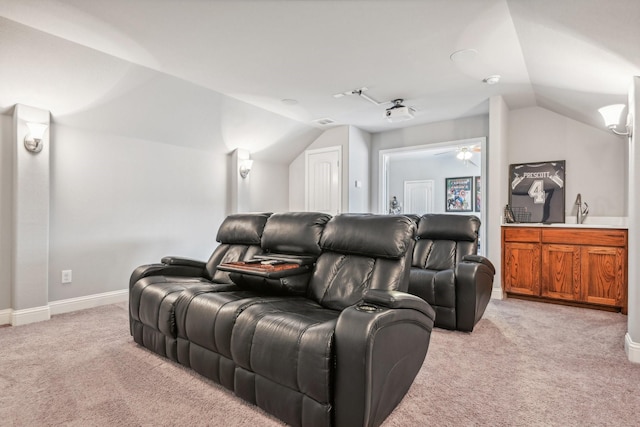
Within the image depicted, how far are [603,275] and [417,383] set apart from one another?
119 inches

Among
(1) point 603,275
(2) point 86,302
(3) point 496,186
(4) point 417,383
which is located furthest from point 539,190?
(2) point 86,302

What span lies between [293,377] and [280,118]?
4273 millimetres

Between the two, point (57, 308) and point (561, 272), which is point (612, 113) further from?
point (57, 308)

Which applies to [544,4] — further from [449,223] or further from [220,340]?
[220,340]

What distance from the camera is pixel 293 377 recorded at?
1.57 m

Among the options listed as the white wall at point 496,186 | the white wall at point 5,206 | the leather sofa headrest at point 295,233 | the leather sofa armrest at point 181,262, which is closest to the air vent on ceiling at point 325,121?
the white wall at point 496,186

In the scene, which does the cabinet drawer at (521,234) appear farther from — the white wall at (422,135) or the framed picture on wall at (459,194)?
the framed picture on wall at (459,194)

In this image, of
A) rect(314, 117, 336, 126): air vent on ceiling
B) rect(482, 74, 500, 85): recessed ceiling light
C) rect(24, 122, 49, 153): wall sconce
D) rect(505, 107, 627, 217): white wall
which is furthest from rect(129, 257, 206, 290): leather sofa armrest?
rect(505, 107, 627, 217): white wall

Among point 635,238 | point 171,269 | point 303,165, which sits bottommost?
point 171,269

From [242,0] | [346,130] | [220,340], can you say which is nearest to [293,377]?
[220,340]

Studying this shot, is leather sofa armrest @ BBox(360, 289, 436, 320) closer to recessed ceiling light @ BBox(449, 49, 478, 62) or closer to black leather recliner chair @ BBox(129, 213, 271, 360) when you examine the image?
black leather recliner chair @ BBox(129, 213, 271, 360)

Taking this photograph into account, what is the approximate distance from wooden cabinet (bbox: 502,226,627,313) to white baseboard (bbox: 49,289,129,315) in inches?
187

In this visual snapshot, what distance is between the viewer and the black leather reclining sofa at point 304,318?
1.47 metres

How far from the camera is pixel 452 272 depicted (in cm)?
306
